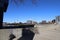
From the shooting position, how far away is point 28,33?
12.6 ft

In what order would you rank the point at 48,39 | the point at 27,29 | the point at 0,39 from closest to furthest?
1. the point at 0,39
2. the point at 27,29
3. the point at 48,39

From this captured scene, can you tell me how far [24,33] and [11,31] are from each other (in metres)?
0.34

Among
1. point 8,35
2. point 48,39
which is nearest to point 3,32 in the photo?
point 8,35

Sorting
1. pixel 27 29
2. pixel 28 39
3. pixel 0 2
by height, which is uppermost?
pixel 0 2

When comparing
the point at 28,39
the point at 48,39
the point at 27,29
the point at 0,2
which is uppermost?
the point at 0,2

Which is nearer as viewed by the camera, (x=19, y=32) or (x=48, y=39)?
(x=19, y=32)

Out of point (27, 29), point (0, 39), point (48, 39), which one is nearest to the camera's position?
point (0, 39)

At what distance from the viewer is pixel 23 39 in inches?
149

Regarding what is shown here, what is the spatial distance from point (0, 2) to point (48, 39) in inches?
273

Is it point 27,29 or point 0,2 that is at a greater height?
point 0,2

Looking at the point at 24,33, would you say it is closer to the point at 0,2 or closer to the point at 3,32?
the point at 3,32

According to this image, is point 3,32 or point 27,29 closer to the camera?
point 3,32

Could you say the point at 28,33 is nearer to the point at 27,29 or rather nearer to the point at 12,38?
the point at 27,29

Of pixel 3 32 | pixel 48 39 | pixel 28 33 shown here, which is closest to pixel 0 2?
pixel 3 32
